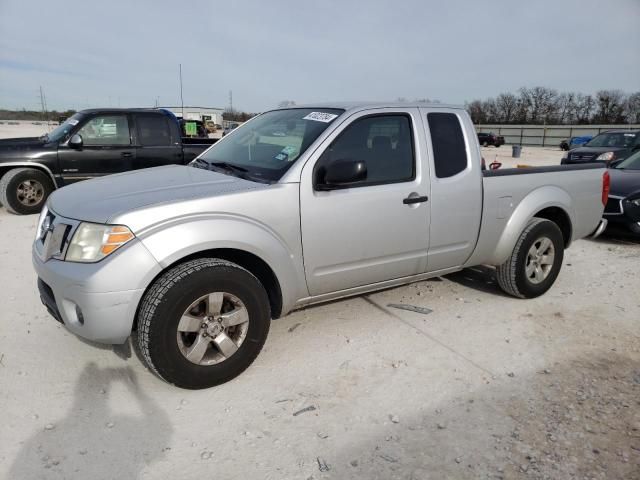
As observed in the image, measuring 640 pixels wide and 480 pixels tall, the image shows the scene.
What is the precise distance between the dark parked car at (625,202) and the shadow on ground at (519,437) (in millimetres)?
4313

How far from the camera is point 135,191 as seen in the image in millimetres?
3059

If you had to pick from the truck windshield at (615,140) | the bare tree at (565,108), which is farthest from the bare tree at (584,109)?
the truck windshield at (615,140)

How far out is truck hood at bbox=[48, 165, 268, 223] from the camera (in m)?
2.79

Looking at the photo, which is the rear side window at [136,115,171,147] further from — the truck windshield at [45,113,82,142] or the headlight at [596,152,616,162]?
the headlight at [596,152,616,162]

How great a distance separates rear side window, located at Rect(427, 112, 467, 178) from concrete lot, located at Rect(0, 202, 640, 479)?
1283 mm

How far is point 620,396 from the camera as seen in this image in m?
2.99

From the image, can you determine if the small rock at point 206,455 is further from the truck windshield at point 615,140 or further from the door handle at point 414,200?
the truck windshield at point 615,140

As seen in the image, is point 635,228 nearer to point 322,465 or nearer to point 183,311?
point 322,465

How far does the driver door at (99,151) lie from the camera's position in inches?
313

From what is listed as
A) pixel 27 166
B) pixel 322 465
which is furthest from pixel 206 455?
pixel 27 166

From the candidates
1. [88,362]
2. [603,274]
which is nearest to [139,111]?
[88,362]

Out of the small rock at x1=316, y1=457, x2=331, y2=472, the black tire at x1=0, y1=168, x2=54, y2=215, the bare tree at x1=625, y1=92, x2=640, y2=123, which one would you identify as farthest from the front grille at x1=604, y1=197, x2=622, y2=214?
the bare tree at x1=625, y1=92, x2=640, y2=123

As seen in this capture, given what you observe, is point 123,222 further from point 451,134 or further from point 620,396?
point 620,396

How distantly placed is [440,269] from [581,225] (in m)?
1.81
